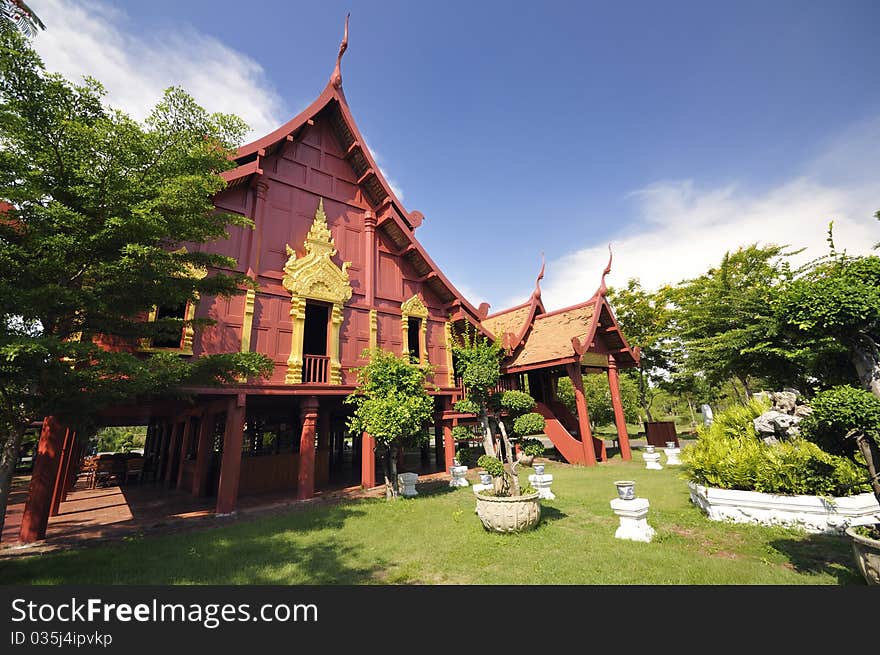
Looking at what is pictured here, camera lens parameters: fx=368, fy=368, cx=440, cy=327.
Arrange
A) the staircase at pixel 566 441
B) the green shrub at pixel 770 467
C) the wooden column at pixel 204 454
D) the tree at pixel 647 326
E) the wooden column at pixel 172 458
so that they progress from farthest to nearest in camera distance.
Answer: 1. the tree at pixel 647 326
2. the wooden column at pixel 172 458
3. the staircase at pixel 566 441
4. the wooden column at pixel 204 454
5. the green shrub at pixel 770 467

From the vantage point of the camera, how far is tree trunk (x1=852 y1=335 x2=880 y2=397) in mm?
4547

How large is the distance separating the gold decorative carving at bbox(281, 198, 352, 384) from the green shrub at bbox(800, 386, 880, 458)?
1020 cm

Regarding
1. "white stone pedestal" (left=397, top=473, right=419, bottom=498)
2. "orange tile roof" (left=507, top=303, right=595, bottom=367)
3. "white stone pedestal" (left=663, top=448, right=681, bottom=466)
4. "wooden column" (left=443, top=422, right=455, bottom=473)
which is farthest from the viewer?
"orange tile roof" (left=507, top=303, right=595, bottom=367)

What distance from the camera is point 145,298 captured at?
6371mm

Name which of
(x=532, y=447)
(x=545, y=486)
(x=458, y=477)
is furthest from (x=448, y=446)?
(x=532, y=447)

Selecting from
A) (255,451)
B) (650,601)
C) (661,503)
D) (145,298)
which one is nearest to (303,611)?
(650,601)

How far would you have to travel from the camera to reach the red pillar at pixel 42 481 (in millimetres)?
7070

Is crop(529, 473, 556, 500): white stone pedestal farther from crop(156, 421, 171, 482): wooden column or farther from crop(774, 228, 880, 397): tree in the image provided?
crop(156, 421, 171, 482): wooden column

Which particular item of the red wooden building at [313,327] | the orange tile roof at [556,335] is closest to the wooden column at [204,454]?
the red wooden building at [313,327]

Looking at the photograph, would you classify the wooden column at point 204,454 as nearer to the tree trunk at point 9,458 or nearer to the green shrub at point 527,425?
the tree trunk at point 9,458

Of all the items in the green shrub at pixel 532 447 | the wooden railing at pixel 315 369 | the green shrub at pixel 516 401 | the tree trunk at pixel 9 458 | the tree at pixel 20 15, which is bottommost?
the green shrub at pixel 532 447

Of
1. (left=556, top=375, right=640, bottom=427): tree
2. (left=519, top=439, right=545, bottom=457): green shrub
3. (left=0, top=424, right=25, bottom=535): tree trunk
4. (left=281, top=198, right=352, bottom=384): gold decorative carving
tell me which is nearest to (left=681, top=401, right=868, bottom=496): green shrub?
(left=519, top=439, right=545, bottom=457): green shrub

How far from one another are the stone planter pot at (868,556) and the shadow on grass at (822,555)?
784mm

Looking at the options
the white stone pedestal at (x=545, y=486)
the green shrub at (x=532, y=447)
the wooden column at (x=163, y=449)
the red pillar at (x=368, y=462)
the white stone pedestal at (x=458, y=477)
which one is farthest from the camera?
the wooden column at (x=163, y=449)
